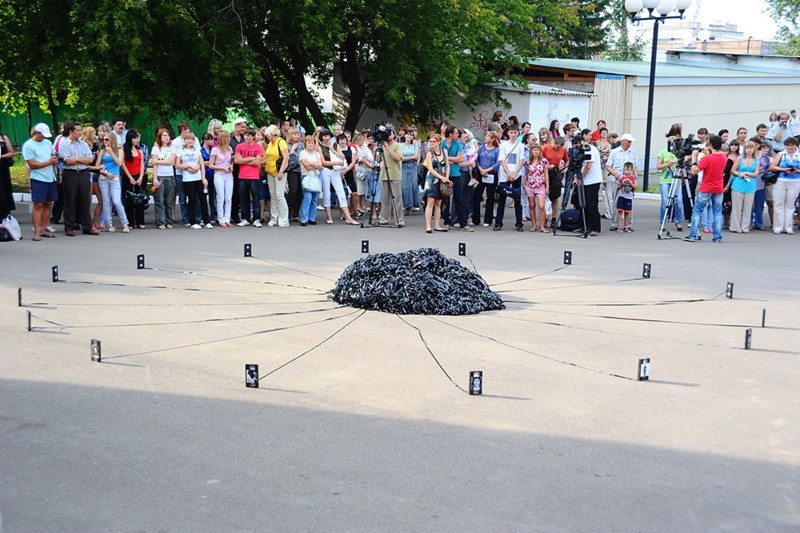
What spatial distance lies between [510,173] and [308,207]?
4151 mm

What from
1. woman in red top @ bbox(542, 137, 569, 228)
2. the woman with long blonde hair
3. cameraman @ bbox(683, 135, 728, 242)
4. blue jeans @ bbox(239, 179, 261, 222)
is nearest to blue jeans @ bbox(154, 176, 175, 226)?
the woman with long blonde hair

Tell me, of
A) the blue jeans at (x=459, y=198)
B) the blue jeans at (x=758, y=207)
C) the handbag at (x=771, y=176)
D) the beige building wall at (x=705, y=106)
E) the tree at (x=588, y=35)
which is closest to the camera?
the blue jeans at (x=459, y=198)

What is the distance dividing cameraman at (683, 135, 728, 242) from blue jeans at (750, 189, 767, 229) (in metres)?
2.24

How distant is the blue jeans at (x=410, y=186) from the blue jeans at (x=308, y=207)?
2390mm

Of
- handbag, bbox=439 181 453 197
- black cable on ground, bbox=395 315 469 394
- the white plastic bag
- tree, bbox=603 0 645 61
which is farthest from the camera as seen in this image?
tree, bbox=603 0 645 61

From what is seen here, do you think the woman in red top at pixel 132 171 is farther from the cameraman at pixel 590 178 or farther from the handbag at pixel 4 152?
the cameraman at pixel 590 178

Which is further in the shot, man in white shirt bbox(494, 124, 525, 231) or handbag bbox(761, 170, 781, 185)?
handbag bbox(761, 170, 781, 185)

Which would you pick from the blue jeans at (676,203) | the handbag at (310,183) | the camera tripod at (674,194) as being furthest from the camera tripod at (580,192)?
the handbag at (310,183)

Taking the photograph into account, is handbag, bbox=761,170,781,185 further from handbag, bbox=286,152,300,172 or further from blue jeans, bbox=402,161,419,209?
handbag, bbox=286,152,300,172

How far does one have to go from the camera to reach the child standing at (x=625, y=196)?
60.5 ft

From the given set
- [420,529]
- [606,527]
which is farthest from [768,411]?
[420,529]

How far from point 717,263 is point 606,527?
1049 cm

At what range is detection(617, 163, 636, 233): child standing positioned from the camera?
18438 mm

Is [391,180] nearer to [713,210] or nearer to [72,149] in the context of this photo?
[72,149]
